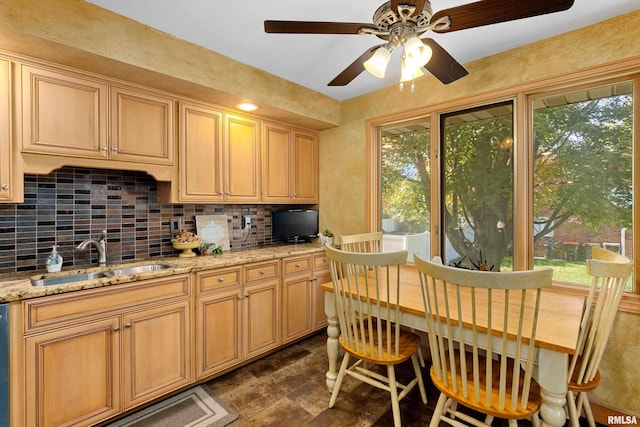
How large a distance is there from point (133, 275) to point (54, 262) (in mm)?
572

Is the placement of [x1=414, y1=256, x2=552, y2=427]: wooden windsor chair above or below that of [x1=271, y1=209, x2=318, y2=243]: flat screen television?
below

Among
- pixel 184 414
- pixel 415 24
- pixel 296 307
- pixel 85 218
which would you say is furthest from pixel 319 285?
pixel 415 24

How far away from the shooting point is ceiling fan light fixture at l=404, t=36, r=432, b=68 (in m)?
1.45

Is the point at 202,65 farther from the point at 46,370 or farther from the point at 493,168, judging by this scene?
the point at 493,168

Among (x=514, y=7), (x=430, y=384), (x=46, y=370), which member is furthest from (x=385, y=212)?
(x=46, y=370)

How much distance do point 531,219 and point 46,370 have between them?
10.4 feet

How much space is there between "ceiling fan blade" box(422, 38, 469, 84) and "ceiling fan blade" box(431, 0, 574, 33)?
141 millimetres

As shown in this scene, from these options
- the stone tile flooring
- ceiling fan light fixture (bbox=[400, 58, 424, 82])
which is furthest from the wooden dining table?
ceiling fan light fixture (bbox=[400, 58, 424, 82])

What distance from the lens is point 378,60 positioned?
1.61m

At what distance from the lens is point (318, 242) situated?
3.49 meters

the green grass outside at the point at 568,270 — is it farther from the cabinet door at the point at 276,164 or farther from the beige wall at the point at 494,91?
the cabinet door at the point at 276,164

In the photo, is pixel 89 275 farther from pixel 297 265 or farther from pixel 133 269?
pixel 297 265

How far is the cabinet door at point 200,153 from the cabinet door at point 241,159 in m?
0.08

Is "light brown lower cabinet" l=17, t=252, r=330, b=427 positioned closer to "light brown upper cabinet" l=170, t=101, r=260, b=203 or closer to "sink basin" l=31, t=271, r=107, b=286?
"sink basin" l=31, t=271, r=107, b=286
